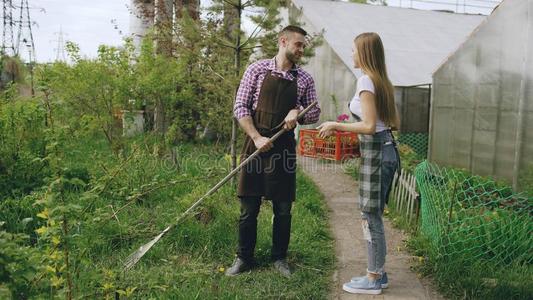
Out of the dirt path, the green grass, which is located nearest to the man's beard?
the green grass

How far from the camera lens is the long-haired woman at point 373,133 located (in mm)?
3129

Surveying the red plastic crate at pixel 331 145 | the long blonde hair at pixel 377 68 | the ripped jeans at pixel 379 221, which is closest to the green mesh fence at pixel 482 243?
the ripped jeans at pixel 379 221

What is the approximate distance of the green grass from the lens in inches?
119

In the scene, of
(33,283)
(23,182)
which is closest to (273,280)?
(33,283)

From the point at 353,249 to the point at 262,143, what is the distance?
154 cm

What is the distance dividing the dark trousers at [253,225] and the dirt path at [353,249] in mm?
483

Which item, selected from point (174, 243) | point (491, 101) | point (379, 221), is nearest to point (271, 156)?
point (379, 221)

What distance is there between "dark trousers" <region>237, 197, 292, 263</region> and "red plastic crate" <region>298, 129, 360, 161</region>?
4.34 meters

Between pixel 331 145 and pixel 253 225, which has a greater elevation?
pixel 331 145

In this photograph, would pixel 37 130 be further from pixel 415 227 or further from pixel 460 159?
pixel 460 159

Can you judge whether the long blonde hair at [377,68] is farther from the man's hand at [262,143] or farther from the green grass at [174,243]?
the green grass at [174,243]

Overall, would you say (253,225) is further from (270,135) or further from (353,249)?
(353,249)

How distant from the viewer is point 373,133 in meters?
3.12

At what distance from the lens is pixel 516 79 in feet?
21.4
